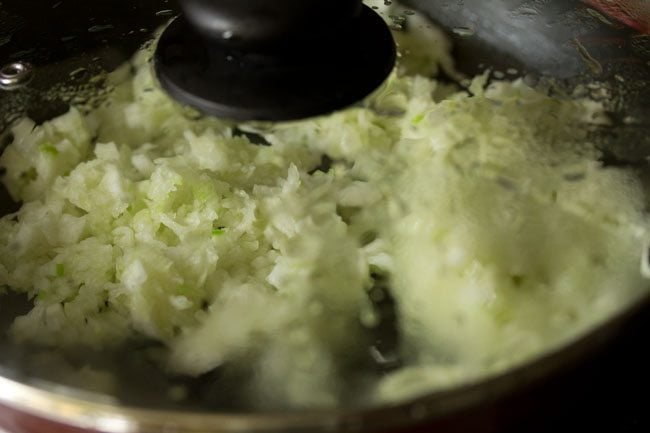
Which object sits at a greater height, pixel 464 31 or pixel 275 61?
pixel 275 61

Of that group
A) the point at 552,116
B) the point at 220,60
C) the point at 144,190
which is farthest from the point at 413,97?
the point at 144,190

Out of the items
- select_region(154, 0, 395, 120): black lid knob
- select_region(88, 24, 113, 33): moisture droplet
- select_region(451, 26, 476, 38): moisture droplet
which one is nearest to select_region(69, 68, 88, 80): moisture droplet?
select_region(88, 24, 113, 33): moisture droplet

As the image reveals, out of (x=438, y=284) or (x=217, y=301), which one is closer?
(x=438, y=284)

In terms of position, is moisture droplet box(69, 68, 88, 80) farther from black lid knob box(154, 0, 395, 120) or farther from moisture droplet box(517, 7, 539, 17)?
moisture droplet box(517, 7, 539, 17)

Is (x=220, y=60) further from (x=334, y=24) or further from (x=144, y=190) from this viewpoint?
(x=144, y=190)

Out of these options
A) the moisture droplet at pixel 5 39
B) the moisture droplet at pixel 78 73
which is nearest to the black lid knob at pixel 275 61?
the moisture droplet at pixel 78 73

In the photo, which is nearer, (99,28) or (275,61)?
(275,61)

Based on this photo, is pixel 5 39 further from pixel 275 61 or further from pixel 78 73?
pixel 275 61

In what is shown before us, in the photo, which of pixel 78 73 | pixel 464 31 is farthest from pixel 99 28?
pixel 464 31
